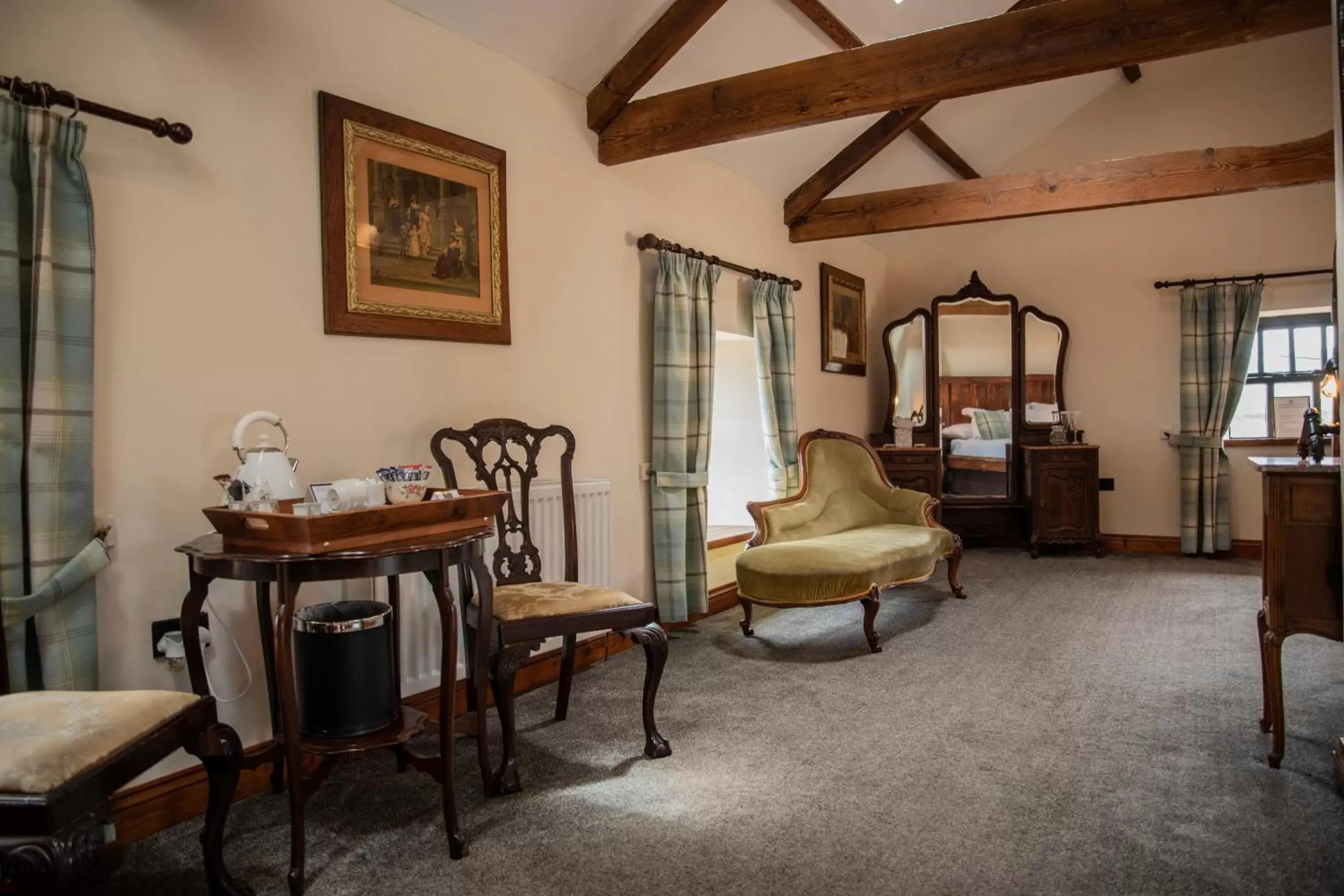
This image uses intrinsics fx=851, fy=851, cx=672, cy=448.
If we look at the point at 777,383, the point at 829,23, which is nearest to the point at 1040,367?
the point at 777,383

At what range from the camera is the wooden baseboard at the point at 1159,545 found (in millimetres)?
5926

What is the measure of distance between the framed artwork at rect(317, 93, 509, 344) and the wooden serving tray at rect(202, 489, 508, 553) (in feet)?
2.70

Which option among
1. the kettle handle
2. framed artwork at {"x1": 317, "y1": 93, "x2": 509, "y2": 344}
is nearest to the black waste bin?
the kettle handle

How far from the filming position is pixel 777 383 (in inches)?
191

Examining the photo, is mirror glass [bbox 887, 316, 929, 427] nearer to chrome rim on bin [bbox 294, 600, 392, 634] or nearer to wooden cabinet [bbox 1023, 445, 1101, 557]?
wooden cabinet [bbox 1023, 445, 1101, 557]

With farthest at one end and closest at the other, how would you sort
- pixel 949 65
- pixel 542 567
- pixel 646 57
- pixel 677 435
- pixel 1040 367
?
1. pixel 1040 367
2. pixel 677 435
3. pixel 646 57
4. pixel 542 567
5. pixel 949 65

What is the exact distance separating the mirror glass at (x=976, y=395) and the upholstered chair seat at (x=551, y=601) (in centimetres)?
444

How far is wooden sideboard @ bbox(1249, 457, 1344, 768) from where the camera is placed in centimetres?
238

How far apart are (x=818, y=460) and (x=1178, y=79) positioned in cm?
415

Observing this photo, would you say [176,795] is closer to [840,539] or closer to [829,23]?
[840,539]

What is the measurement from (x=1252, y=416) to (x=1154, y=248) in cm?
138

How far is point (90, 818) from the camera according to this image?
4.39ft

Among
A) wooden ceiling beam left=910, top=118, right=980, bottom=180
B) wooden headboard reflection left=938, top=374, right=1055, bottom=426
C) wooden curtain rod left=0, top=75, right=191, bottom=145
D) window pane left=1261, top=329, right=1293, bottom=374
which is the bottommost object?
wooden headboard reflection left=938, top=374, right=1055, bottom=426

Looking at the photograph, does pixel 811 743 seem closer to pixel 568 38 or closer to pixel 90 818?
pixel 90 818
